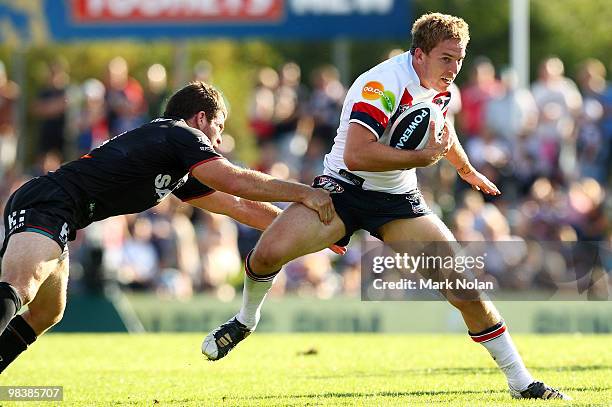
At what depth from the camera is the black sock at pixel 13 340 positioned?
8.45 m

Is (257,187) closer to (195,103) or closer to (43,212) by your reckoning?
(195,103)

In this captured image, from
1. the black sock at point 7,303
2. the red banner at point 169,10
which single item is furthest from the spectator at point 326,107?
the black sock at point 7,303

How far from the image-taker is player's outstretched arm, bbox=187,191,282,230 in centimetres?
922

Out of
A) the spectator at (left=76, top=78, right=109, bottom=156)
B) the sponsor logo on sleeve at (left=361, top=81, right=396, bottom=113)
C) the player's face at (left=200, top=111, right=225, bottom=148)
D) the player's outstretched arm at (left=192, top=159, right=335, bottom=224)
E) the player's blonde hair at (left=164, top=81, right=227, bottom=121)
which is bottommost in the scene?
the spectator at (left=76, top=78, right=109, bottom=156)

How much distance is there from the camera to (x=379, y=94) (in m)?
8.26

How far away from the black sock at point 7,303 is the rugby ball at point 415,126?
2.76 metres

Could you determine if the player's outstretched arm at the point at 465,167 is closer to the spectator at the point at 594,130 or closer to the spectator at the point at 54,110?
the spectator at the point at 594,130

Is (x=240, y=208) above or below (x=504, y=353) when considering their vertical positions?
above

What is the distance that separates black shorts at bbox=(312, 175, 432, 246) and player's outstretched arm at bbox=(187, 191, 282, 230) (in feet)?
2.55

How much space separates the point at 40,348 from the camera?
13.7 m

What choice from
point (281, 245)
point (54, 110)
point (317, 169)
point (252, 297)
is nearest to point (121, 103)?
point (54, 110)

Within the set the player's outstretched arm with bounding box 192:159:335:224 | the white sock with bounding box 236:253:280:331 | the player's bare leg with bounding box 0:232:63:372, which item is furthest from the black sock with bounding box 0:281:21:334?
the white sock with bounding box 236:253:280:331

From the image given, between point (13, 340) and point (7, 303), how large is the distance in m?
1.04

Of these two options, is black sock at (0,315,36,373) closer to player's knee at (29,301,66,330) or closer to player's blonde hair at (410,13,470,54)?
player's knee at (29,301,66,330)
